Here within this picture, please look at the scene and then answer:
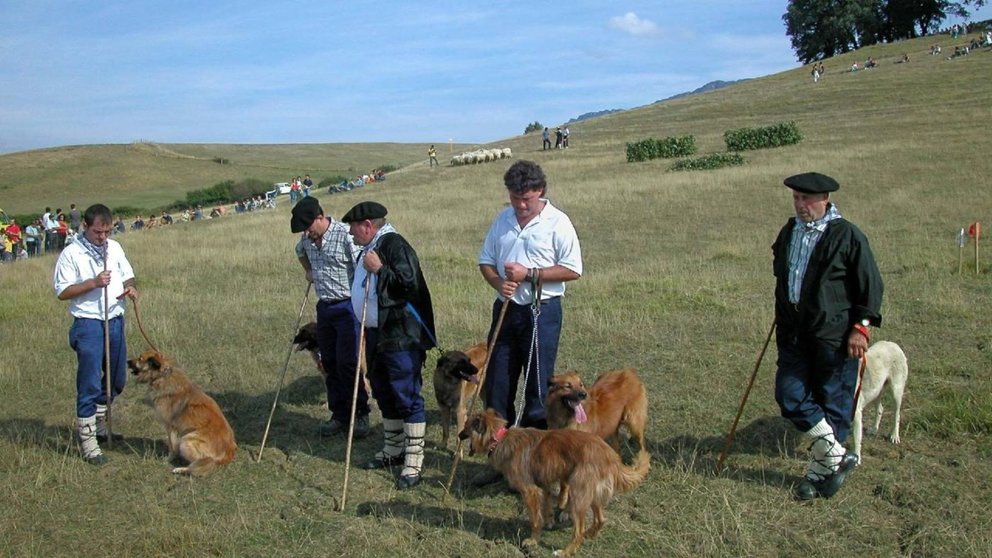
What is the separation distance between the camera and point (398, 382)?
5379 mm

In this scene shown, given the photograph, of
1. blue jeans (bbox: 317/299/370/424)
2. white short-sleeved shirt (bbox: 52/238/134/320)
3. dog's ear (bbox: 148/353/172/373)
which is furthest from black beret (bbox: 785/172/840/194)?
white short-sleeved shirt (bbox: 52/238/134/320)

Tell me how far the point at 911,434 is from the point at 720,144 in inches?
1285

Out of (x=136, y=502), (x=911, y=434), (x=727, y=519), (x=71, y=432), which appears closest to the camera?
(x=727, y=519)

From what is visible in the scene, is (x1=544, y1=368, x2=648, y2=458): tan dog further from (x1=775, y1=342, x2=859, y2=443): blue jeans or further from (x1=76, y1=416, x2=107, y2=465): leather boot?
(x1=76, y1=416, x2=107, y2=465): leather boot

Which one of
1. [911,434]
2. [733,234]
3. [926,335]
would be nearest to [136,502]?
[911,434]

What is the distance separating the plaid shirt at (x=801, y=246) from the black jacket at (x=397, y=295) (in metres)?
2.46

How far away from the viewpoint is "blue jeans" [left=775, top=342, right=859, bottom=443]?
4.70m

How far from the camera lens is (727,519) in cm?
446

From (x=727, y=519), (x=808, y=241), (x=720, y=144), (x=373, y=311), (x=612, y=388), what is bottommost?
(x=727, y=519)

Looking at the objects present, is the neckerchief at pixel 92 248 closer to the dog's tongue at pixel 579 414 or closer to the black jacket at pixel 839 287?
the dog's tongue at pixel 579 414

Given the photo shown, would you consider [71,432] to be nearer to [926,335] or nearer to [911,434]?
[911,434]

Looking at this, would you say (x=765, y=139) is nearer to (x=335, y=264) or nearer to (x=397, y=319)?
(x=335, y=264)

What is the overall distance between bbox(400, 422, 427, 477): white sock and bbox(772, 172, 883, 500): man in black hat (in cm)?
242

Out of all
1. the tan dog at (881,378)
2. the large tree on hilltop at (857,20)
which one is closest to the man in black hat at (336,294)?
the tan dog at (881,378)
